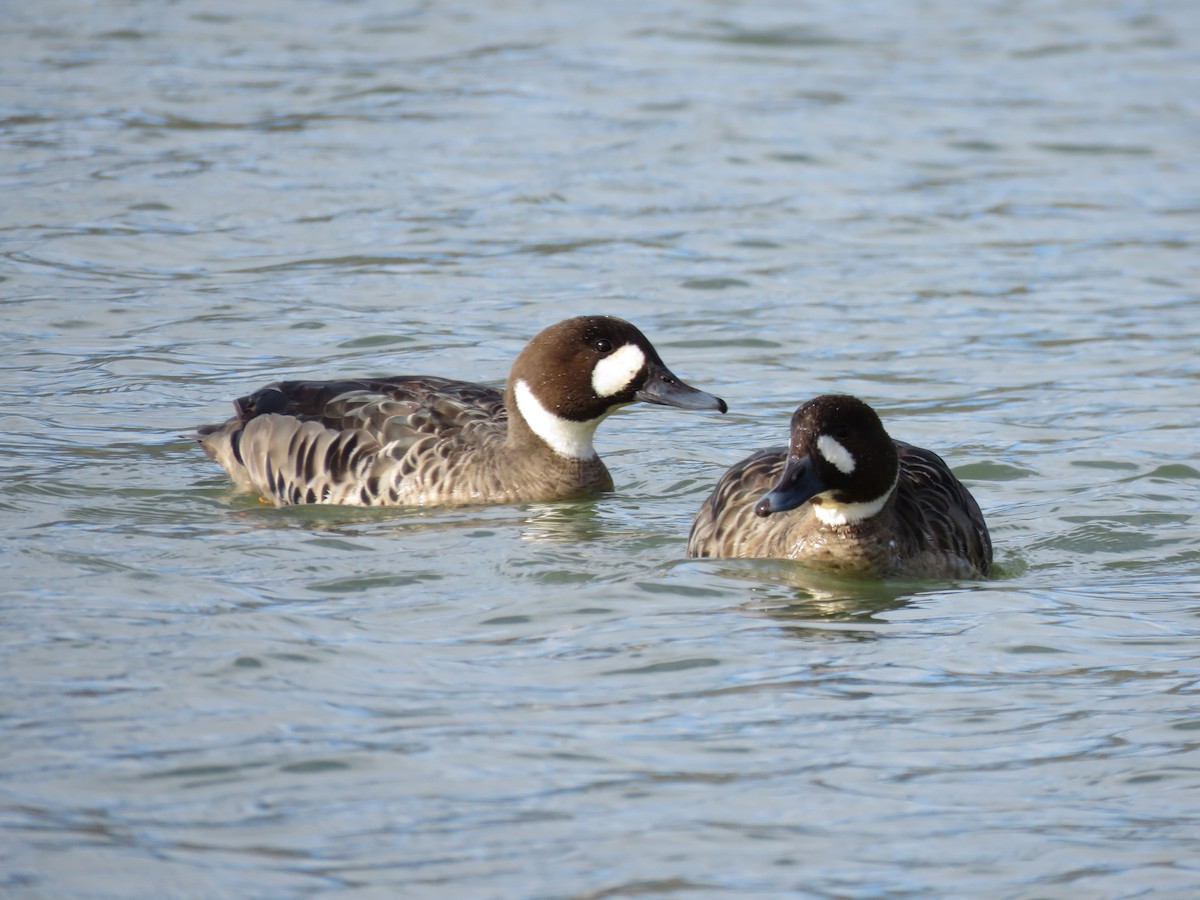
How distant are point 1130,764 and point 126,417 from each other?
6921mm

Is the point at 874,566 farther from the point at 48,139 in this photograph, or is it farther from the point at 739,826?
the point at 48,139

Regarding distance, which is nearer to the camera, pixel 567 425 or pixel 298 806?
pixel 298 806

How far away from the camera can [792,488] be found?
8.48 meters

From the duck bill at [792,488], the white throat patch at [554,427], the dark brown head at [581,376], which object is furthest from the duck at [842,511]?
the white throat patch at [554,427]

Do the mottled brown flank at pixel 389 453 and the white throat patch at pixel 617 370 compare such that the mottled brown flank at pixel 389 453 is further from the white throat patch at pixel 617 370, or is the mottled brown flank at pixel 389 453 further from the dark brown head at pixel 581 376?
the white throat patch at pixel 617 370

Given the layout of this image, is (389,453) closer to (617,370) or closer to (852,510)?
(617,370)

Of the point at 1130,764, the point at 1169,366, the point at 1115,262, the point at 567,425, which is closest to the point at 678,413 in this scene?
the point at 567,425

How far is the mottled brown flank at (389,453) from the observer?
412 inches

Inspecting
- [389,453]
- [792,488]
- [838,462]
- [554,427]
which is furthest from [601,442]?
[792,488]

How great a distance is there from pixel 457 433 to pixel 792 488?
270 cm

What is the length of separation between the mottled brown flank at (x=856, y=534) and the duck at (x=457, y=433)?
1.26 metres

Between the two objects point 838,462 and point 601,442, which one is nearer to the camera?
point 838,462

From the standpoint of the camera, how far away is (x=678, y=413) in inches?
502

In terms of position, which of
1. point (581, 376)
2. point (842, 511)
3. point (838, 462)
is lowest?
point (842, 511)
